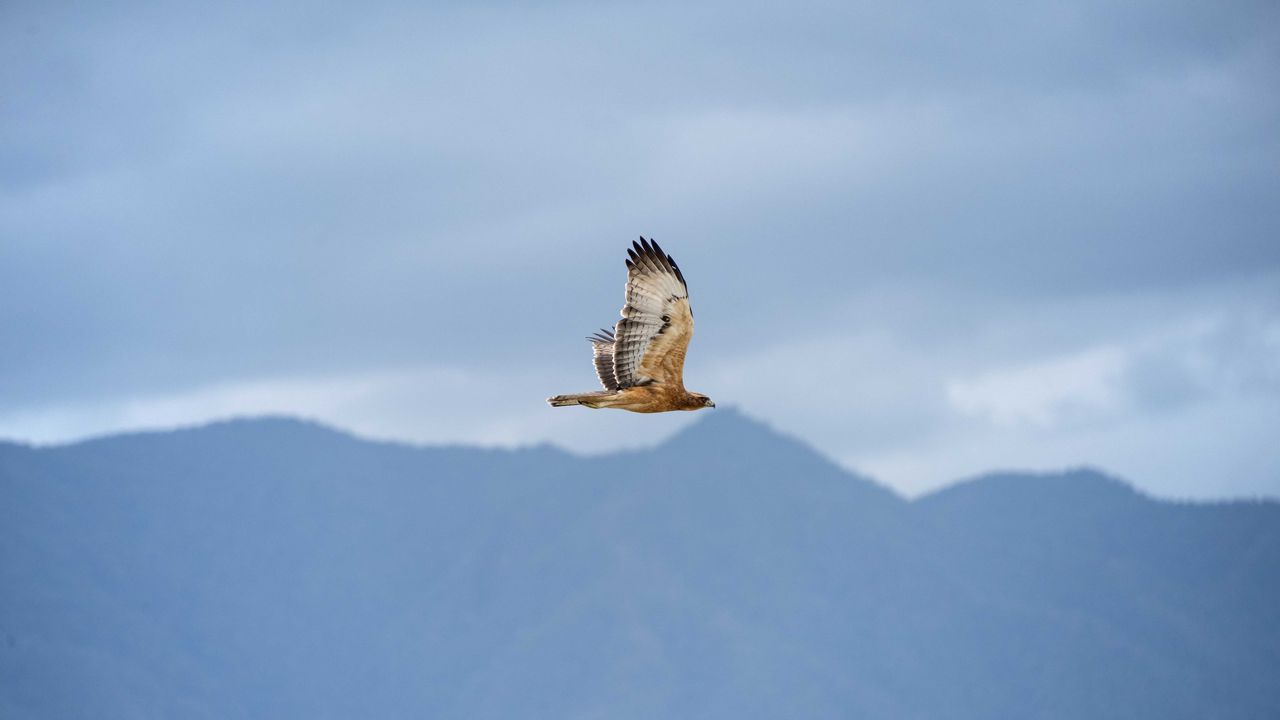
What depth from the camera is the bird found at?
37406mm

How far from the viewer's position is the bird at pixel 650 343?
37406 millimetres

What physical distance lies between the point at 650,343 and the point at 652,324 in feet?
1.34

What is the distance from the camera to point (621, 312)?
1494 inches

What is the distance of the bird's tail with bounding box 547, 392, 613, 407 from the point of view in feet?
121

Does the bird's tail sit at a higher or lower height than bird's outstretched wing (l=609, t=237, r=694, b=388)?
lower

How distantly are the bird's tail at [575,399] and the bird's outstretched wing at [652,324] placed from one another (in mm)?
1067

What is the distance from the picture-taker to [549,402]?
36781 millimetres

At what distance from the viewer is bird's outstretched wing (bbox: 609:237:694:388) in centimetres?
3741

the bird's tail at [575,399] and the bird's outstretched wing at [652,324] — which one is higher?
the bird's outstretched wing at [652,324]

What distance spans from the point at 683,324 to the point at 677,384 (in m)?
1.28

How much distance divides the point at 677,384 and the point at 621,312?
182 centimetres

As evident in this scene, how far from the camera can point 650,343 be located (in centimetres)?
3812

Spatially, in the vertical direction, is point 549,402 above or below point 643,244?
below

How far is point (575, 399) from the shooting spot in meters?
37.0
